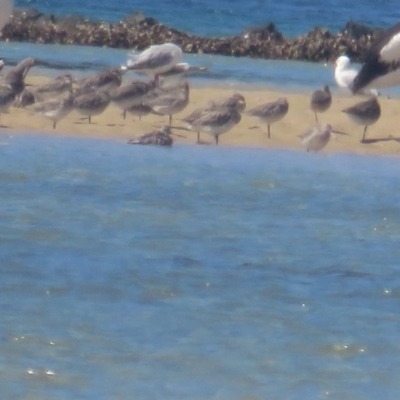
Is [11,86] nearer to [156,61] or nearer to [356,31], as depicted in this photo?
[156,61]

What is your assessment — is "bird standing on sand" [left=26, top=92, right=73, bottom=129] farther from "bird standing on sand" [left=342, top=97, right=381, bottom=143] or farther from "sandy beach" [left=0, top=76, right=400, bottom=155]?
"bird standing on sand" [left=342, top=97, right=381, bottom=143]

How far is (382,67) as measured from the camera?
11500mm

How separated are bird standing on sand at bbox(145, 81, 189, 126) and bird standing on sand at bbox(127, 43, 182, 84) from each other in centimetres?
242

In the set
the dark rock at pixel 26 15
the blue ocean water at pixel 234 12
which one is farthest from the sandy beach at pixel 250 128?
the blue ocean water at pixel 234 12

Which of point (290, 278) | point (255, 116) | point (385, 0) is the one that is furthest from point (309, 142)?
point (385, 0)

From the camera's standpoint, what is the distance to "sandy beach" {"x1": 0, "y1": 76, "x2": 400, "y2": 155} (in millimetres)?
10633

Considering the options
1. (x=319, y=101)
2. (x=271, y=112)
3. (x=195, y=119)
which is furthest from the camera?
(x=319, y=101)

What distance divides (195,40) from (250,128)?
9.36 metres

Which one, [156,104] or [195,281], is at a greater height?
[195,281]

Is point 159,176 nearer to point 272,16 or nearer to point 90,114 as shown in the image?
point 90,114

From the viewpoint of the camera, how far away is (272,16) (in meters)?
33.7


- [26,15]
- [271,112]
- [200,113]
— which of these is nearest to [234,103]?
[271,112]

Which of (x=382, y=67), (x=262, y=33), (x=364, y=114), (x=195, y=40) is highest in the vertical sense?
(x=382, y=67)

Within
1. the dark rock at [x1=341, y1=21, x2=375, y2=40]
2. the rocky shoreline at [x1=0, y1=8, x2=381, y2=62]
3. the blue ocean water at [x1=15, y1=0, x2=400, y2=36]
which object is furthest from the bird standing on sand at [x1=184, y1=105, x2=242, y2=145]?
the blue ocean water at [x1=15, y1=0, x2=400, y2=36]
